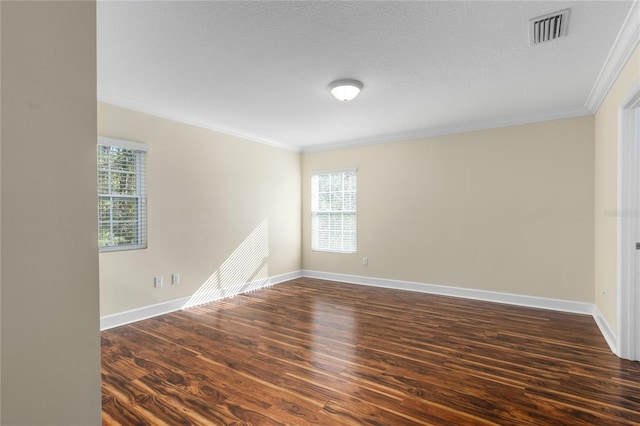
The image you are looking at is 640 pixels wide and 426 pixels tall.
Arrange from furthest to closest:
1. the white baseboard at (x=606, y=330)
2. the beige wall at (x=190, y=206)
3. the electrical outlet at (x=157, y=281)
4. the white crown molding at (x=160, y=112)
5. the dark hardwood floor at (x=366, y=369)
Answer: the electrical outlet at (x=157, y=281), the beige wall at (x=190, y=206), the white crown molding at (x=160, y=112), the white baseboard at (x=606, y=330), the dark hardwood floor at (x=366, y=369)

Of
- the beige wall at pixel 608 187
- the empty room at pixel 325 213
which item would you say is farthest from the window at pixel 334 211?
the beige wall at pixel 608 187

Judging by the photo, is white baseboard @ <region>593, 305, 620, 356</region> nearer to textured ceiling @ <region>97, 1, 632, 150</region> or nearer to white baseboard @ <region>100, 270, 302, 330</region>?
textured ceiling @ <region>97, 1, 632, 150</region>

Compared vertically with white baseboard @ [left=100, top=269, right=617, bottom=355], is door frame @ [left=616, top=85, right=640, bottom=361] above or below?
above

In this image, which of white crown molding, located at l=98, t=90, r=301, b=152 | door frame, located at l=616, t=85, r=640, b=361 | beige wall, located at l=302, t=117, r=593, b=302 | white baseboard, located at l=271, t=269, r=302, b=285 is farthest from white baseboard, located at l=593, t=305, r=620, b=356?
white crown molding, located at l=98, t=90, r=301, b=152

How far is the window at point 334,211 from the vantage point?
5.80 m

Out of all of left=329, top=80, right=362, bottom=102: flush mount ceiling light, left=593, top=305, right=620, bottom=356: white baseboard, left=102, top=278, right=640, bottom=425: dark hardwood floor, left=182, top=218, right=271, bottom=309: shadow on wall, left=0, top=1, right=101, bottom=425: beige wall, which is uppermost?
left=329, top=80, right=362, bottom=102: flush mount ceiling light

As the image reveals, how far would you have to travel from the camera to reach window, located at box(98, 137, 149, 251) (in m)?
3.48

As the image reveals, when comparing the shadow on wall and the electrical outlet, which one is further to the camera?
the shadow on wall

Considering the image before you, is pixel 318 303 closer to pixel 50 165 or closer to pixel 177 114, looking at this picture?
pixel 177 114

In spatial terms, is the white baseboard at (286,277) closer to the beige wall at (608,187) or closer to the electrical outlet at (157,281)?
the electrical outlet at (157,281)

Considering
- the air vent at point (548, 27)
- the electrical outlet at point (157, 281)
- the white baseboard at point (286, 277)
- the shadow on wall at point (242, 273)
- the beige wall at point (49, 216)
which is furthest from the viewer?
the white baseboard at point (286, 277)

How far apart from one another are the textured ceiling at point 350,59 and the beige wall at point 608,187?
26 cm

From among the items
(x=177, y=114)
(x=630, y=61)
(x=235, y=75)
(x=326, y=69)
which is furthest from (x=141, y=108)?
(x=630, y=61)

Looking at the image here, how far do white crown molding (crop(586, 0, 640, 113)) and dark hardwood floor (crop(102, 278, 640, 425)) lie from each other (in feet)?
7.81
